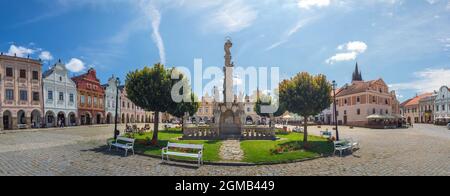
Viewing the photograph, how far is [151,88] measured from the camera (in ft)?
57.8

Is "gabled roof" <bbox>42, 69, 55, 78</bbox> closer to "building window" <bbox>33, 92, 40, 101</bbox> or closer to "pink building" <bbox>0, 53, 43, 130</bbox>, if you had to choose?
"pink building" <bbox>0, 53, 43, 130</bbox>

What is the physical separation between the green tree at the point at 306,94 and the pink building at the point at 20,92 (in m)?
38.2

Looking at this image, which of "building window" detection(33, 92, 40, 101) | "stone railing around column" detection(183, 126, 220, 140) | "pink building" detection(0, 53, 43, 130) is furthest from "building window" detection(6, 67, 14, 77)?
"stone railing around column" detection(183, 126, 220, 140)

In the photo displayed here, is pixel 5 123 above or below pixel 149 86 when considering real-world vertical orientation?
below

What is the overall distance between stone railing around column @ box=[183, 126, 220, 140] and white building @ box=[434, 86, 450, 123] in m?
62.1

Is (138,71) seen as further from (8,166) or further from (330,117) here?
(330,117)

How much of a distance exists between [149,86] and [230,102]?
883 centimetres

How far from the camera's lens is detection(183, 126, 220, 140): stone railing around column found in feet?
71.9

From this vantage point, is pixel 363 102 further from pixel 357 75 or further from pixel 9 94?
pixel 9 94

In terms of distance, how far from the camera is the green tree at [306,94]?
19.4 m

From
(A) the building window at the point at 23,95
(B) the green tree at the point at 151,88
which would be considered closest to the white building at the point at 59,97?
(A) the building window at the point at 23,95

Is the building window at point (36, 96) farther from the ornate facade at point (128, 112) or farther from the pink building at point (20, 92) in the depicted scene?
the ornate facade at point (128, 112)
